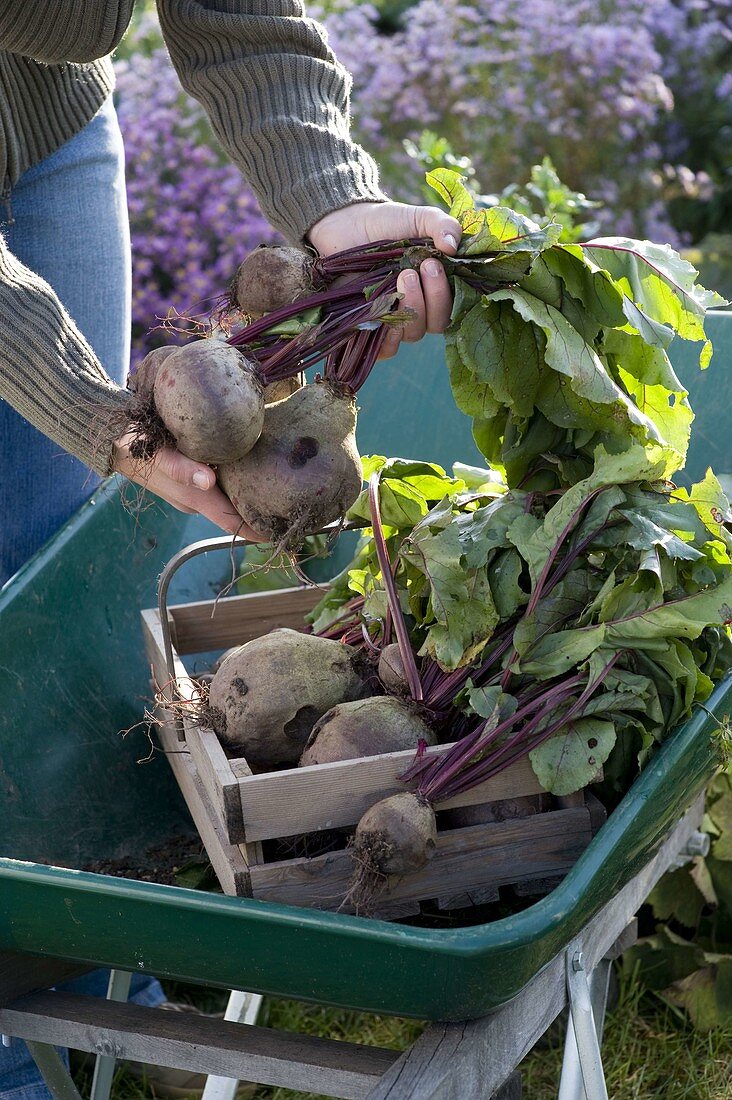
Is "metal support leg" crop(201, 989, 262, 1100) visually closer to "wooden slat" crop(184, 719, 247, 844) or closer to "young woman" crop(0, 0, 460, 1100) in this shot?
"young woman" crop(0, 0, 460, 1100)

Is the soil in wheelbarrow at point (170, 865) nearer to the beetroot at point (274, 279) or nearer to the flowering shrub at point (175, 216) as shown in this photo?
the beetroot at point (274, 279)

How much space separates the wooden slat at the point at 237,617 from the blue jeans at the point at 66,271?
380mm

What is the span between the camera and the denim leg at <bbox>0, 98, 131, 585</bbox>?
7.42ft

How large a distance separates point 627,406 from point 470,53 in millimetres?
4682

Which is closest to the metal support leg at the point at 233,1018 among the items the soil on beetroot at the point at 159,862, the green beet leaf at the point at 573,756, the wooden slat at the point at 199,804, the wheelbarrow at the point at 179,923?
the wheelbarrow at the point at 179,923

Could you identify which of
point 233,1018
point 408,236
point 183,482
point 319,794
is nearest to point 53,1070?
point 233,1018

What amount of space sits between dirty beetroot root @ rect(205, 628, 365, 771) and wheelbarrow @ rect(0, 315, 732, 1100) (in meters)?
0.37

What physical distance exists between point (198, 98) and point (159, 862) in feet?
4.44

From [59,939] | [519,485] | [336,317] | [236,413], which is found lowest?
[59,939]

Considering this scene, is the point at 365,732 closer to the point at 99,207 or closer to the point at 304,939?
the point at 304,939

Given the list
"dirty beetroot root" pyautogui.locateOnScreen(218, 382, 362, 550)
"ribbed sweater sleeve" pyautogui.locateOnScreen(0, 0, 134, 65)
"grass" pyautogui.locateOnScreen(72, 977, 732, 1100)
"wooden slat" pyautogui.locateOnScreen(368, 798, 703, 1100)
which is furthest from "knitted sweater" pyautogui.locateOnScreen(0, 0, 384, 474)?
"grass" pyautogui.locateOnScreen(72, 977, 732, 1100)

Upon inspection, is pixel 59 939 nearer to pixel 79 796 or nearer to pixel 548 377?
pixel 79 796

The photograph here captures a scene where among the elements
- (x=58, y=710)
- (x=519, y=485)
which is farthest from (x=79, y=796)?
(x=519, y=485)

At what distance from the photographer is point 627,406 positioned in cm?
168
